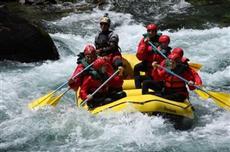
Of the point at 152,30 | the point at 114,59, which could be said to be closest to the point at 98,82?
the point at 114,59

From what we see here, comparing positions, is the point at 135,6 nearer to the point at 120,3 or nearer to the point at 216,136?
the point at 120,3

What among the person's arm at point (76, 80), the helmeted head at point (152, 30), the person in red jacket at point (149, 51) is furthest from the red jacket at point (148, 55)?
the person's arm at point (76, 80)

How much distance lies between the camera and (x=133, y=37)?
15.9m

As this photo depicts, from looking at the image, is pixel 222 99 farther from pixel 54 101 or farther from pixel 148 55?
pixel 54 101

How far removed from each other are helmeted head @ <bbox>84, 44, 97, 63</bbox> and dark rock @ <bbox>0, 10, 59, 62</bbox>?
424cm

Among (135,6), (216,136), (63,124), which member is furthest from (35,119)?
(135,6)

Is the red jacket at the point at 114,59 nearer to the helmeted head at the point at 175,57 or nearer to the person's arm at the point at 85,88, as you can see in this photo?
the person's arm at the point at 85,88

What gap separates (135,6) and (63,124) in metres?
10.5

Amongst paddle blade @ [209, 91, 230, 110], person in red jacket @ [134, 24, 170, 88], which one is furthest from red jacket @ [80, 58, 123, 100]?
paddle blade @ [209, 91, 230, 110]

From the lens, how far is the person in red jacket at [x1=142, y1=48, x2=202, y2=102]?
9.07m

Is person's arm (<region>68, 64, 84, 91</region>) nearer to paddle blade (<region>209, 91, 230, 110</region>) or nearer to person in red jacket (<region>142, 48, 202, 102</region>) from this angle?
person in red jacket (<region>142, 48, 202, 102</region>)

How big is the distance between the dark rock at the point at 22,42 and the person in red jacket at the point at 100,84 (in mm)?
4306

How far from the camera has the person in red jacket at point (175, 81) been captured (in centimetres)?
907

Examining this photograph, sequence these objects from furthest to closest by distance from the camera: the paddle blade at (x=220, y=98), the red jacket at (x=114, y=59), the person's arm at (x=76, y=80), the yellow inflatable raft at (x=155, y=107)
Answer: the red jacket at (x=114, y=59), the paddle blade at (x=220, y=98), the person's arm at (x=76, y=80), the yellow inflatable raft at (x=155, y=107)
